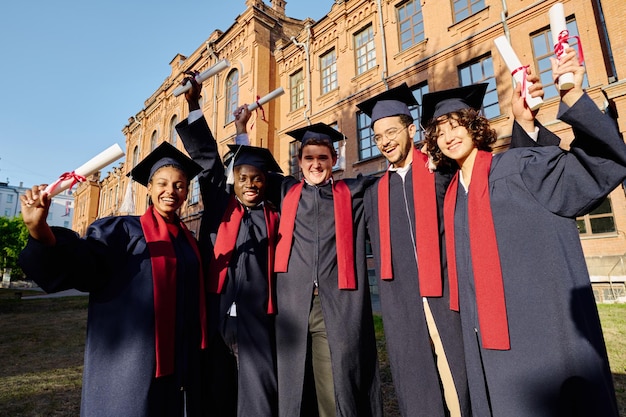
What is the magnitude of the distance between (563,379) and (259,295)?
1.77 metres

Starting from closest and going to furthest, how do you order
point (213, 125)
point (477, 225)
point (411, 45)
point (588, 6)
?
point (477, 225), point (588, 6), point (411, 45), point (213, 125)

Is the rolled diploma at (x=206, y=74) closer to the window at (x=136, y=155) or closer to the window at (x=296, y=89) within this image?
the window at (x=296, y=89)

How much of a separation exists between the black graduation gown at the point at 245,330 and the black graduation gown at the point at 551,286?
4.32 feet

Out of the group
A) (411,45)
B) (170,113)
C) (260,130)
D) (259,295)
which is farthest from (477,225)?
(170,113)

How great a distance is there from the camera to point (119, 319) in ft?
6.28

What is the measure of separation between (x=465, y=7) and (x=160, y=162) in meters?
13.2

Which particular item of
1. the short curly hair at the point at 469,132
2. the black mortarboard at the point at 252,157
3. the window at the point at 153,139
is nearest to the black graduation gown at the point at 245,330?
the black mortarboard at the point at 252,157

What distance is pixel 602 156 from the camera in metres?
1.35

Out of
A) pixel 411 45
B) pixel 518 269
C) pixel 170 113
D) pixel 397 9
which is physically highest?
pixel 170 113

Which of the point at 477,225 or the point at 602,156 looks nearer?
the point at 602,156

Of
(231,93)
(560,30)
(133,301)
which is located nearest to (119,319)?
(133,301)

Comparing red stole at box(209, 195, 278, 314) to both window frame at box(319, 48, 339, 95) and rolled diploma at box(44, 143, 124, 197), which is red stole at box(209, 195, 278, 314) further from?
window frame at box(319, 48, 339, 95)

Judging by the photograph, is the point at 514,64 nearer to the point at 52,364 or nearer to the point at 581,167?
the point at 581,167

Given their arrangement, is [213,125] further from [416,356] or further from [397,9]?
[416,356]
